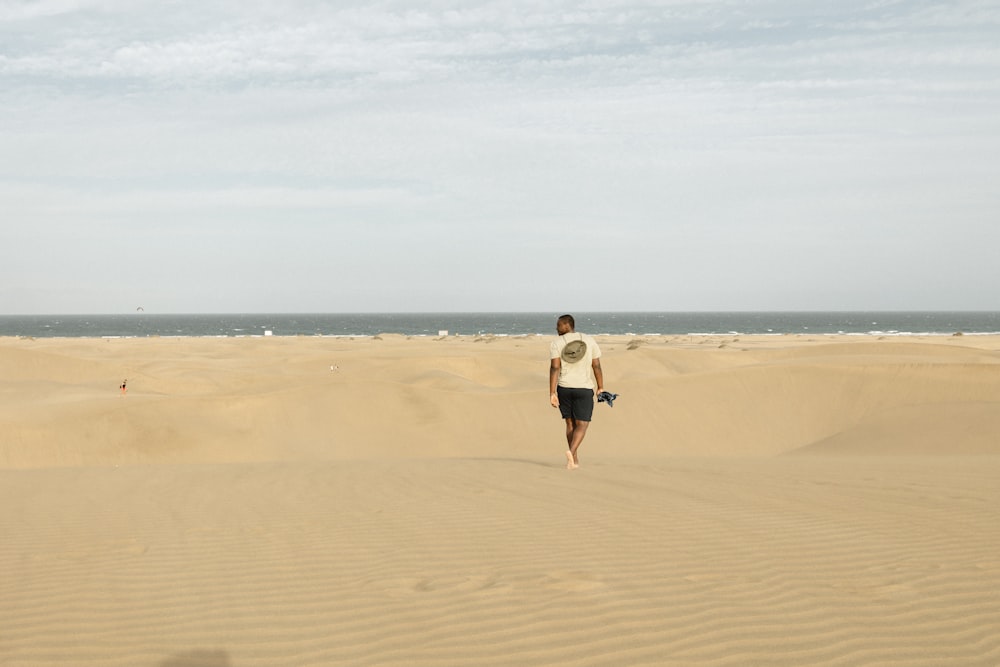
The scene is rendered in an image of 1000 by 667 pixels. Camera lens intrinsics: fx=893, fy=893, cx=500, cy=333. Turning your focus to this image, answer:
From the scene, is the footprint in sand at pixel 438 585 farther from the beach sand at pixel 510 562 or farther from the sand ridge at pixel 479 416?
the sand ridge at pixel 479 416

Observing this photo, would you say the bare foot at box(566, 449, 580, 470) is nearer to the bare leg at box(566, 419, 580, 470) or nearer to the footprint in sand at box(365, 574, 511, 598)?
the bare leg at box(566, 419, 580, 470)

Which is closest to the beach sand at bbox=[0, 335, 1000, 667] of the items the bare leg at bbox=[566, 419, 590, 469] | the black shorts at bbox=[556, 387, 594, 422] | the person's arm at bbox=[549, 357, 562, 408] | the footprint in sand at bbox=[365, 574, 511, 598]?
the footprint in sand at bbox=[365, 574, 511, 598]

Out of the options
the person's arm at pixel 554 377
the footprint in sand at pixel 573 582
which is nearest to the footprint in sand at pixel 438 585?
the footprint in sand at pixel 573 582

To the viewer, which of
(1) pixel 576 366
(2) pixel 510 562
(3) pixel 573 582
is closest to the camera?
(3) pixel 573 582

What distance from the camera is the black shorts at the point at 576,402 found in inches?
359

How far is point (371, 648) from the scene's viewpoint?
3.86 m

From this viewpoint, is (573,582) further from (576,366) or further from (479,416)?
(479,416)

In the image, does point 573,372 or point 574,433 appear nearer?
point 573,372

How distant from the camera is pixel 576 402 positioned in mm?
9156

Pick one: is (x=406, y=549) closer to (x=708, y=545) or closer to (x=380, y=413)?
(x=708, y=545)

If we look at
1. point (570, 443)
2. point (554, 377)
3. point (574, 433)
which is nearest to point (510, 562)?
point (554, 377)

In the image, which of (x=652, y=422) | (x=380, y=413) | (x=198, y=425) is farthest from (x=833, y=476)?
(x=198, y=425)

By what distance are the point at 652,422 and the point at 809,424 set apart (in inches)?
Answer: 131

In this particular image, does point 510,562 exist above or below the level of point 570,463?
above
